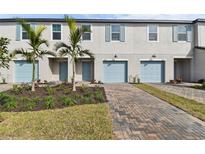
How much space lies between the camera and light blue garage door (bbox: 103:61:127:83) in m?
20.5

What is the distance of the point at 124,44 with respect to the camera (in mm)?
20031

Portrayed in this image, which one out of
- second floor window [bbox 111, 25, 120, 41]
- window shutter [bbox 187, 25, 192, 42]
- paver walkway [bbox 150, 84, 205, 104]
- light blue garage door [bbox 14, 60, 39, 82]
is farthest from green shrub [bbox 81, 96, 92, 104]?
window shutter [bbox 187, 25, 192, 42]

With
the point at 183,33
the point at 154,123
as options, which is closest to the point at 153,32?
the point at 183,33

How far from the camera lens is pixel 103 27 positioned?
19.9 meters

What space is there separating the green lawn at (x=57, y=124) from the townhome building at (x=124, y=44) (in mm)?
12923

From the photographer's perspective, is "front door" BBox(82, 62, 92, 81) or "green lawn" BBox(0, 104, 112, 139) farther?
"front door" BBox(82, 62, 92, 81)

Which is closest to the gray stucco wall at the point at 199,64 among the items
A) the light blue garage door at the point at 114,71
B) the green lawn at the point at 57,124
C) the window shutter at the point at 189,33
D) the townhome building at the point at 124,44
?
the townhome building at the point at 124,44

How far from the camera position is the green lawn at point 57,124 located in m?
4.95

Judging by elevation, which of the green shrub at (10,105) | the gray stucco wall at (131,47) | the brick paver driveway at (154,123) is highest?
the gray stucco wall at (131,47)

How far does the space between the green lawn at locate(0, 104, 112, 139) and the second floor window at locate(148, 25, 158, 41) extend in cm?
1426

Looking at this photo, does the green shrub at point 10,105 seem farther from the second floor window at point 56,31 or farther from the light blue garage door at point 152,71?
the light blue garage door at point 152,71

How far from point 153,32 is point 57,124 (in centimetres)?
1650

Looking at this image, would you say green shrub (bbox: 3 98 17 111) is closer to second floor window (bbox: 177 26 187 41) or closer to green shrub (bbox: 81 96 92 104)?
green shrub (bbox: 81 96 92 104)

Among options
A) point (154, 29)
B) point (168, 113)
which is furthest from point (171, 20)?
point (168, 113)
